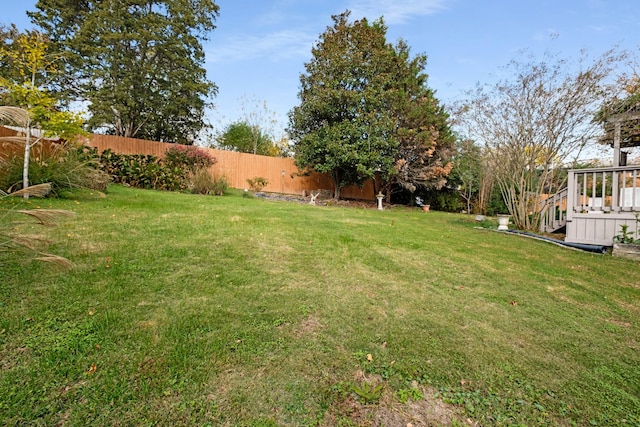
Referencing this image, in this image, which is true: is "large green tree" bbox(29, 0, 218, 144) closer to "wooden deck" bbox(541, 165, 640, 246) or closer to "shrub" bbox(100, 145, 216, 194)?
"shrub" bbox(100, 145, 216, 194)

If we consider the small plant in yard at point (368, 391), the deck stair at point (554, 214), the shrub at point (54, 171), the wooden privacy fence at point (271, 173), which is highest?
the wooden privacy fence at point (271, 173)

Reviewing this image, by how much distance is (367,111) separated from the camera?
1214 cm

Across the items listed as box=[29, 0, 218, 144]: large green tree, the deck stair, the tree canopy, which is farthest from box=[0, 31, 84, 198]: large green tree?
box=[29, 0, 218, 144]: large green tree

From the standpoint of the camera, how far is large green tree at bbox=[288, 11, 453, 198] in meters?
11.9

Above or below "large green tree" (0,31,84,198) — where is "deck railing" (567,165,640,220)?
below

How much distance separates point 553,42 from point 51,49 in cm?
1924

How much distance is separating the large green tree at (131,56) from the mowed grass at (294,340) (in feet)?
47.4

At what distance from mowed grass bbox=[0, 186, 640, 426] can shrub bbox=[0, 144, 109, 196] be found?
2691 millimetres

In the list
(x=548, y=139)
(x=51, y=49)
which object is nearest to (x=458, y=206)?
(x=548, y=139)

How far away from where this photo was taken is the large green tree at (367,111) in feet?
39.1

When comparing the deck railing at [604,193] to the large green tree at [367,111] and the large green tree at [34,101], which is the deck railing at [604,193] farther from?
the large green tree at [34,101]

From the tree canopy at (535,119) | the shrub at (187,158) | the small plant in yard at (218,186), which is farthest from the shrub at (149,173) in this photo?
the tree canopy at (535,119)

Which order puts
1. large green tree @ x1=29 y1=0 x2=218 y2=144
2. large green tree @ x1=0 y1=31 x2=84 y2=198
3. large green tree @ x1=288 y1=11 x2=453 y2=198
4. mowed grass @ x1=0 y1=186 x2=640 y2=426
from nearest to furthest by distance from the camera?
mowed grass @ x1=0 y1=186 x2=640 y2=426 → large green tree @ x1=0 y1=31 x2=84 y2=198 → large green tree @ x1=288 y1=11 x2=453 y2=198 → large green tree @ x1=29 y1=0 x2=218 y2=144

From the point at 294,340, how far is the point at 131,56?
58.4 ft
